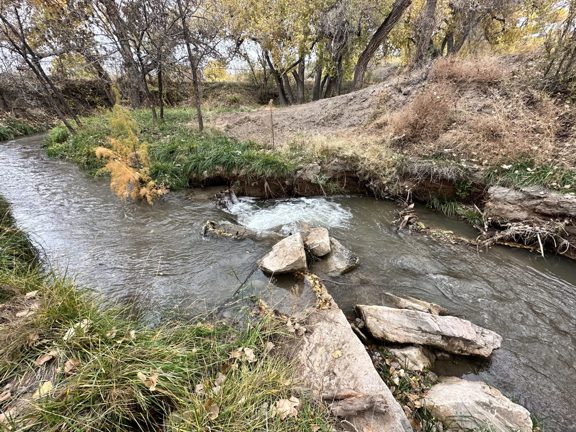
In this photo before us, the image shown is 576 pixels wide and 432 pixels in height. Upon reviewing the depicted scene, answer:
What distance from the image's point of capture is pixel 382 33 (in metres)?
10.3

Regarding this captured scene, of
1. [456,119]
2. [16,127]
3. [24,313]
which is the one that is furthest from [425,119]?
[16,127]

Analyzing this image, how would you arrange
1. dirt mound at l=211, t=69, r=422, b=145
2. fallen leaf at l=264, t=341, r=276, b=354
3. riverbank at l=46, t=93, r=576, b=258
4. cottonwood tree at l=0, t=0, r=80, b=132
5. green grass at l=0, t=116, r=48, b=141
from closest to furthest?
fallen leaf at l=264, t=341, r=276, b=354
riverbank at l=46, t=93, r=576, b=258
cottonwood tree at l=0, t=0, r=80, b=132
dirt mound at l=211, t=69, r=422, b=145
green grass at l=0, t=116, r=48, b=141

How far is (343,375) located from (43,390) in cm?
200

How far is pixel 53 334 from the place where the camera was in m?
1.99

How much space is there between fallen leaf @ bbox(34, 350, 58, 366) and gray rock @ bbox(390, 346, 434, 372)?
8.97 ft

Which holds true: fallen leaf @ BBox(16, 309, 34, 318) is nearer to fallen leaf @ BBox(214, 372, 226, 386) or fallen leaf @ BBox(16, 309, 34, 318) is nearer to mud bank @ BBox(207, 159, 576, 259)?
fallen leaf @ BBox(214, 372, 226, 386)

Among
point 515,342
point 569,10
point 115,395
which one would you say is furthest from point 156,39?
point 515,342

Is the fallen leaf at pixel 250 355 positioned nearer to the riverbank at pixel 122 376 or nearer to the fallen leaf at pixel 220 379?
the riverbank at pixel 122 376

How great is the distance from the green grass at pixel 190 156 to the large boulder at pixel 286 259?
2.79 metres

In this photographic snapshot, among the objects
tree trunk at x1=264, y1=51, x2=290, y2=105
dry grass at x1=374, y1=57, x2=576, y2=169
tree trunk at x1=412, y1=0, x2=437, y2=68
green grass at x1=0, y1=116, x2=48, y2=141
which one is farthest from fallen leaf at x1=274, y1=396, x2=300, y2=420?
tree trunk at x1=264, y1=51, x2=290, y2=105

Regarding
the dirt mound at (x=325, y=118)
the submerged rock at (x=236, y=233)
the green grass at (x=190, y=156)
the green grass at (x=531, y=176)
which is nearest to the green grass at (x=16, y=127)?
the green grass at (x=190, y=156)

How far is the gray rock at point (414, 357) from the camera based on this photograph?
2449 mm

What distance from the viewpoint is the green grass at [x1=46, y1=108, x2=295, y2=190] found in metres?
6.30

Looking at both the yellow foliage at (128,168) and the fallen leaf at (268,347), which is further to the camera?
the yellow foliage at (128,168)
